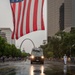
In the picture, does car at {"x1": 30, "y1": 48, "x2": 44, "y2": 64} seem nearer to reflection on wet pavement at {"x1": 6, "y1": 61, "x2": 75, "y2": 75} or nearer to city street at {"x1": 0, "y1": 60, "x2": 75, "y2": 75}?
city street at {"x1": 0, "y1": 60, "x2": 75, "y2": 75}

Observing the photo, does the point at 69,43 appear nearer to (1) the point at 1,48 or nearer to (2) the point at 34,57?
(1) the point at 1,48

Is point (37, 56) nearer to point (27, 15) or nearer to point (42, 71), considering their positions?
point (42, 71)

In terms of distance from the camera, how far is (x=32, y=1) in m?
23.7

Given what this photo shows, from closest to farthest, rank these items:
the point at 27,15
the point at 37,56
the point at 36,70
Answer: the point at 27,15 < the point at 36,70 < the point at 37,56

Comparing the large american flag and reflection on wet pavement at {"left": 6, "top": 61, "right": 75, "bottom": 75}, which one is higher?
the large american flag

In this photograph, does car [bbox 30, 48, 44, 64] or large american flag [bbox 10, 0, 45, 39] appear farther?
car [bbox 30, 48, 44, 64]

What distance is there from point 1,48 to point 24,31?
3159 inches

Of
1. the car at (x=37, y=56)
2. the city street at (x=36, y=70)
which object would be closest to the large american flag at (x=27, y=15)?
the city street at (x=36, y=70)

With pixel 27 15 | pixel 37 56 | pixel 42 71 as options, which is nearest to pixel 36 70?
pixel 42 71

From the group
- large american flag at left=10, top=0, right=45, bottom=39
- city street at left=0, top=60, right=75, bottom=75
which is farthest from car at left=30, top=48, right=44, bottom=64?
large american flag at left=10, top=0, right=45, bottom=39

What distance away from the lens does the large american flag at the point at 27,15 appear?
23266 mm

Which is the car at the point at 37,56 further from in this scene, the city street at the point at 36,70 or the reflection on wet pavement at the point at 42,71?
the reflection on wet pavement at the point at 42,71

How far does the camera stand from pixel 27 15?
24609 millimetres

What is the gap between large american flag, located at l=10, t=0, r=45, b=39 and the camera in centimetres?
2327
